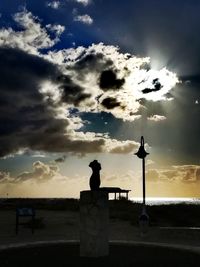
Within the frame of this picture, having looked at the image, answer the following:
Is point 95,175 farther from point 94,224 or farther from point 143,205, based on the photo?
point 143,205

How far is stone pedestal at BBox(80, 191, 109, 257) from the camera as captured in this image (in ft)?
46.4

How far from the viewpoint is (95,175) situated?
14641mm

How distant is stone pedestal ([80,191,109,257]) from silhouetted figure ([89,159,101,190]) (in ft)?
0.76

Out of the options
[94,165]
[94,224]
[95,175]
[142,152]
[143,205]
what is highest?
[142,152]

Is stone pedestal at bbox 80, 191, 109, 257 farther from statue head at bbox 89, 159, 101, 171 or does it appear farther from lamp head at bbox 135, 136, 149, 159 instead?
lamp head at bbox 135, 136, 149, 159

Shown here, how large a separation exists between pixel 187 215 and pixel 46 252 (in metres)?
30.2

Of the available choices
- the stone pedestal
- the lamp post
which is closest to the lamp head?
the lamp post

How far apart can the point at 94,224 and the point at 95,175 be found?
1.43 meters

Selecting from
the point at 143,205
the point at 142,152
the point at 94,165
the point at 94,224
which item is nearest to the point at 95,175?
the point at 94,165

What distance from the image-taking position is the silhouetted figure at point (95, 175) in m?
14.5

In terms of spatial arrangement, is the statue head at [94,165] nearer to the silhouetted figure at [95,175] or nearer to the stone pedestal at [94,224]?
the silhouetted figure at [95,175]

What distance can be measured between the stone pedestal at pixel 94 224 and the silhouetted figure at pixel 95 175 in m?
0.23

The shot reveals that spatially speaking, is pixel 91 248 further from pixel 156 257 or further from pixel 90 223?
pixel 156 257

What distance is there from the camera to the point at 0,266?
13.3m
